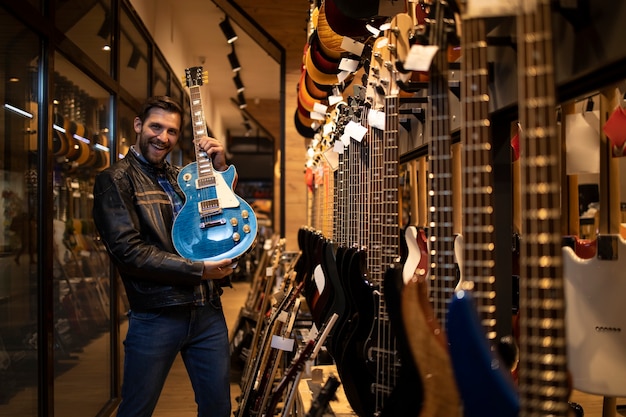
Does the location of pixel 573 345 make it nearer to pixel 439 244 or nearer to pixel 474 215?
pixel 439 244

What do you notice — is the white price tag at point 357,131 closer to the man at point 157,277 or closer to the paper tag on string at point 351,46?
the paper tag on string at point 351,46

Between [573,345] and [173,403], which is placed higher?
[573,345]

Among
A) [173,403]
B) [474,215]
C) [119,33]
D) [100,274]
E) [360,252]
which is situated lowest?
[173,403]

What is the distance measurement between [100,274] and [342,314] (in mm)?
3180

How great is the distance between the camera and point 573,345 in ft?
5.36

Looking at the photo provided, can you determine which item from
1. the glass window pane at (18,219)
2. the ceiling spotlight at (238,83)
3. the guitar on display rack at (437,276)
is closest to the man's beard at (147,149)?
the glass window pane at (18,219)

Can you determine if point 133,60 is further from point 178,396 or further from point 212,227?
point 212,227

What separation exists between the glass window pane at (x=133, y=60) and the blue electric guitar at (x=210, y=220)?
274cm

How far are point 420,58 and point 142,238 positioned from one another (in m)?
1.60

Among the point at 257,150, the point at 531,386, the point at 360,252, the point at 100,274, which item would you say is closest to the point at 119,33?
the point at 100,274

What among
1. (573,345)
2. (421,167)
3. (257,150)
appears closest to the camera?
(573,345)

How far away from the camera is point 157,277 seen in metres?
2.30

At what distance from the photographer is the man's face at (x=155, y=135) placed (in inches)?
97.4

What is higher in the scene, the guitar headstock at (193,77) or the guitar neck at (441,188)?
the guitar headstock at (193,77)
